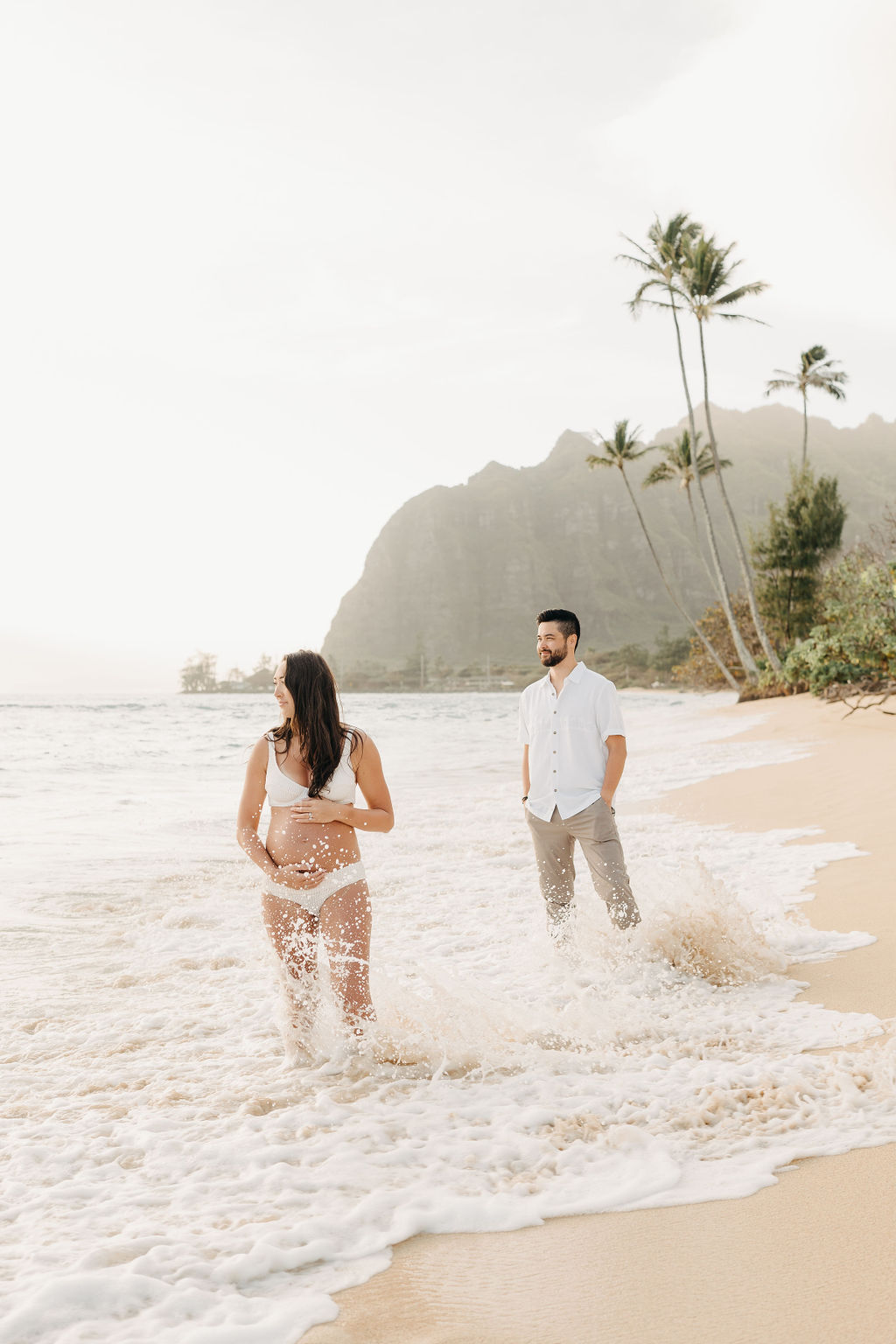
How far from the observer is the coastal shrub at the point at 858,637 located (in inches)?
704

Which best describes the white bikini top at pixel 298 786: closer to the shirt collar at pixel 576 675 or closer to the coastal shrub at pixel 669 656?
the shirt collar at pixel 576 675

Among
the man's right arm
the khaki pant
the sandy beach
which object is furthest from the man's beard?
the sandy beach

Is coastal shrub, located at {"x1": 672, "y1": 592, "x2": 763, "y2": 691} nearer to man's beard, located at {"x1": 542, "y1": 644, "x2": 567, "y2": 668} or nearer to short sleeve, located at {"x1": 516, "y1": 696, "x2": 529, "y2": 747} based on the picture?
short sleeve, located at {"x1": 516, "y1": 696, "x2": 529, "y2": 747}

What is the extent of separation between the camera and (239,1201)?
255 centimetres

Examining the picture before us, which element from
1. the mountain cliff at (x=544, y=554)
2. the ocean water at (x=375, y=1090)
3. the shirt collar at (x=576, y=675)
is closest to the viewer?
the ocean water at (x=375, y=1090)

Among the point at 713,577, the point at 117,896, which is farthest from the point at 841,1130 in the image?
the point at 713,577

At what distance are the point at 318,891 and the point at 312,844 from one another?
7.2 inches

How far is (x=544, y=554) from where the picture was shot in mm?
170125

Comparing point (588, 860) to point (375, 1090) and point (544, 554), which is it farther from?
point (544, 554)

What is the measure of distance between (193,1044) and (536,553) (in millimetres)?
167865

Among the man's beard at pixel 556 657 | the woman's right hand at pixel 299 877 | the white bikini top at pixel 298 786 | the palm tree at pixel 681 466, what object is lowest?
the woman's right hand at pixel 299 877

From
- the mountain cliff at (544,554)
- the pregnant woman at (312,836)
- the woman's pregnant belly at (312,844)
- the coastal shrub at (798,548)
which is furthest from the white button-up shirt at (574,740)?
the mountain cliff at (544,554)

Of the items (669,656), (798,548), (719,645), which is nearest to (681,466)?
(798,548)

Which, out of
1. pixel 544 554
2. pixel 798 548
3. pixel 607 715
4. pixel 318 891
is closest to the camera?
pixel 318 891
